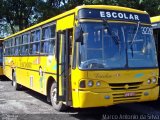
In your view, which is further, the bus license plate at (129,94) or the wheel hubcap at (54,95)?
the wheel hubcap at (54,95)

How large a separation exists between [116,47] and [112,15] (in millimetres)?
863

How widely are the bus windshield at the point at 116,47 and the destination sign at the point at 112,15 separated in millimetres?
183

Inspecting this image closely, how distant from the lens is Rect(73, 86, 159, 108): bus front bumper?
27.7 ft

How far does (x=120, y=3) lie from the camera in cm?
2345

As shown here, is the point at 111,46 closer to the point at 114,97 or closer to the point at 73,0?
the point at 114,97

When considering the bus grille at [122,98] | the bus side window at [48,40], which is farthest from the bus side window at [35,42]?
the bus grille at [122,98]

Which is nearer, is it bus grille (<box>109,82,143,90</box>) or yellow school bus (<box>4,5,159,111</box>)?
yellow school bus (<box>4,5,159,111</box>)

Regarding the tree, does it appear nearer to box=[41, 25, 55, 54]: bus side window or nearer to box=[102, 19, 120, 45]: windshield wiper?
box=[41, 25, 55, 54]: bus side window

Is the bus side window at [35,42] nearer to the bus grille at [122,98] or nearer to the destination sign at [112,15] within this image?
the destination sign at [112,15]

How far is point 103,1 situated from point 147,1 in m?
2.85

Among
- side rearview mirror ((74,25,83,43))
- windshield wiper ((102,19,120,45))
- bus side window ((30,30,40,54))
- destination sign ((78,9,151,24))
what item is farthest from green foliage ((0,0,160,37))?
side rearview mirror ((74,25,83,43))

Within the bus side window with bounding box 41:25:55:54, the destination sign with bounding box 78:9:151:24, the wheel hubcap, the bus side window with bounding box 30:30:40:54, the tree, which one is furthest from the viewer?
the tree

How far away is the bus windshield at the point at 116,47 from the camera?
863 cm

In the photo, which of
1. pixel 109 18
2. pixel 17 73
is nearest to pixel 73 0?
pixel 17 73
